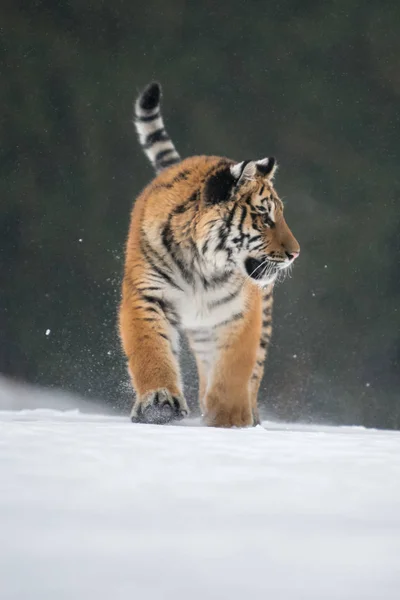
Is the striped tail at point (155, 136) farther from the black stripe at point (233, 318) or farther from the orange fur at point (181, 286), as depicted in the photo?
the black stripe at point (233, 318)

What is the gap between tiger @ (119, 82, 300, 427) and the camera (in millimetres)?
3078

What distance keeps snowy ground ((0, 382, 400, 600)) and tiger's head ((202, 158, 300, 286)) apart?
4.56 ft

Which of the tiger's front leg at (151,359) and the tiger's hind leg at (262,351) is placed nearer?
the tiger's front leg at (151,359)

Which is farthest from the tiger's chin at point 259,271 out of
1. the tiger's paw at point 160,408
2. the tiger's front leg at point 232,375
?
the tiger's paw at point 160,408

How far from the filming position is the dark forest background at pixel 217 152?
236 inches

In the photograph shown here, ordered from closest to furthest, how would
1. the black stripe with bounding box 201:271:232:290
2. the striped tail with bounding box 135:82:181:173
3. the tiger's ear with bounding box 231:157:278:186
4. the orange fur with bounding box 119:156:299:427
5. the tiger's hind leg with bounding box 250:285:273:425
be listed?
the orange fur with bounding box 119:156:299:427 → the tiger's ear with bounding box 231:157:278:186 → the black stripe with bounding box 201:271:232:290 → the striped tail with bounding box 135:82:181:173 → the tiger's hind leg with bounding box 250:285:273:425

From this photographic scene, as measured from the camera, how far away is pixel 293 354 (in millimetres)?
6418

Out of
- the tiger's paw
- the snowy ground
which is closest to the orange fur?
the tiger's paw

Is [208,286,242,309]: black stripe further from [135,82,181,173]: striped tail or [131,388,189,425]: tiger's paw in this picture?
[135,82,181,173]: striped tail

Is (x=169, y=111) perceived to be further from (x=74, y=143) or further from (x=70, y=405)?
(x=70, y=405)

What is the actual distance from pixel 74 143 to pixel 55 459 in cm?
479

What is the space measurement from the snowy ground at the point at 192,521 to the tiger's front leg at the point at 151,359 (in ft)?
2.91

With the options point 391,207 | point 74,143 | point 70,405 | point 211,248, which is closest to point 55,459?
point 211,248

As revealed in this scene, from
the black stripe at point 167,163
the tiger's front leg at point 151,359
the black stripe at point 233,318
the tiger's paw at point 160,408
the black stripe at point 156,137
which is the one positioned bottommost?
the tiger's paw at point 160,408
